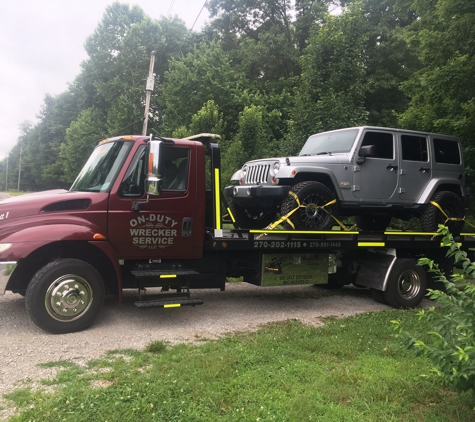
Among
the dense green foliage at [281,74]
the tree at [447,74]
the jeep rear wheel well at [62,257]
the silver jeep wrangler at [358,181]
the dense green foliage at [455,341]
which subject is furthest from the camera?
the dense green foliage at [281,74]

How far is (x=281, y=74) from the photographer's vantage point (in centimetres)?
2953

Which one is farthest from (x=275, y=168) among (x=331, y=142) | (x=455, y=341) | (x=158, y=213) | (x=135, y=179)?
(x=455, y=341)

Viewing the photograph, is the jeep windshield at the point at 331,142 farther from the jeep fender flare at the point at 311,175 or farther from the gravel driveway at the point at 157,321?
the gravel driveway at the point at 157,321

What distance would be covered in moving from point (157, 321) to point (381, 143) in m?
4.70

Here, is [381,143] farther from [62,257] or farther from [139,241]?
[62,257]

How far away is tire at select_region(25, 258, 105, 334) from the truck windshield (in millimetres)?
1054

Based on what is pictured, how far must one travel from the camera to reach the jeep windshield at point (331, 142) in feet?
25.6

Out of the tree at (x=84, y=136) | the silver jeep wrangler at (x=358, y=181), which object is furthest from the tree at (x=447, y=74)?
the tree at (x=84, y=136)

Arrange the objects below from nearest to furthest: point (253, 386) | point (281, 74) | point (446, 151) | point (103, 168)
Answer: point (253, 386)
point (103, 168)
point (446, 151)
point (281, 74)

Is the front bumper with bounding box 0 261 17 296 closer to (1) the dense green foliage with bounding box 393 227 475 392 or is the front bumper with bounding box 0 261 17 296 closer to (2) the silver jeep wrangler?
(2) the silver jeep wrangler

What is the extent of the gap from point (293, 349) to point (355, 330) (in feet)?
4.15

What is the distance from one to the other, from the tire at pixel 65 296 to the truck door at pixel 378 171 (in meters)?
4.31

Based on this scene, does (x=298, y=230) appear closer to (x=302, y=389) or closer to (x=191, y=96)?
(x=302, y=389)

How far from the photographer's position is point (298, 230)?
6727mm
